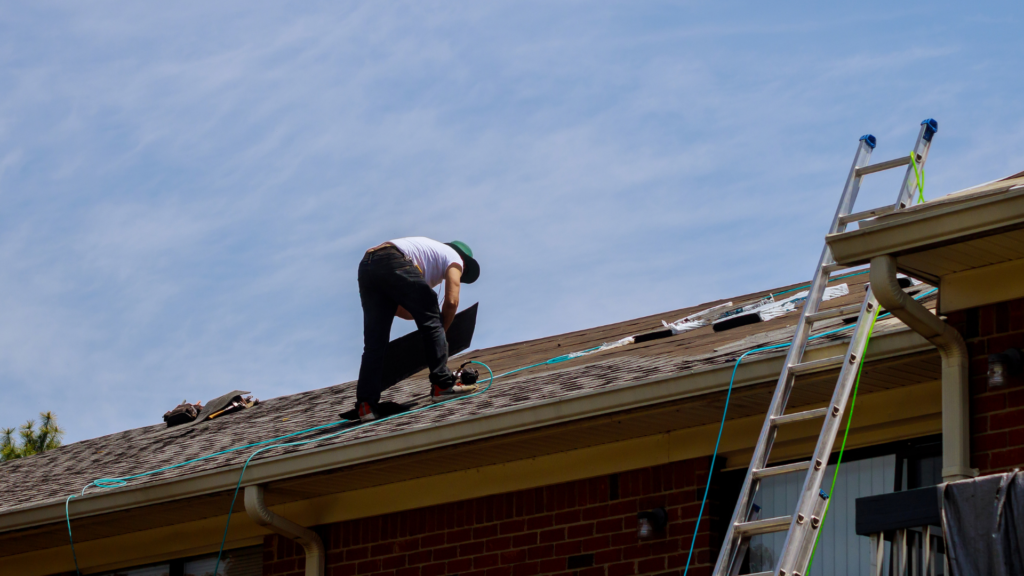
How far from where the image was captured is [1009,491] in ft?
17.6

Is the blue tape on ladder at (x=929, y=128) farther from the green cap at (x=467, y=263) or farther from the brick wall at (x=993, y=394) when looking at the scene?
the green cap at (x=467, y=263)

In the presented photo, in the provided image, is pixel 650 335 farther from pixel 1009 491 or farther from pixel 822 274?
pixel 1009 491

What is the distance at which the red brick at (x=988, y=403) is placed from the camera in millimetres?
6391

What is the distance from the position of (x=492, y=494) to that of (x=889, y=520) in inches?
136

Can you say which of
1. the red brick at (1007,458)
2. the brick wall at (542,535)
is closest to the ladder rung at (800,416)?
the red brick at (1007,458)

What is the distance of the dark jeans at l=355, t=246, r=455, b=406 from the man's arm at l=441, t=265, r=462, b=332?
30cm

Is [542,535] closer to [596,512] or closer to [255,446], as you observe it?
[596,512]

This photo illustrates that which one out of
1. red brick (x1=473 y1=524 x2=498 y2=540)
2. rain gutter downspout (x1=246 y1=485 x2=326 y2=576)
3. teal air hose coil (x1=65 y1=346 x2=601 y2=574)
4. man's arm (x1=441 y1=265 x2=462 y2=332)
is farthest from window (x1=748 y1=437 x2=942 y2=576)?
man's arm (x1=441 y1=265 x2=462 y2=332)

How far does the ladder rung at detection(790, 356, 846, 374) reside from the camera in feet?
21.6

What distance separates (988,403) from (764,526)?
1.30 m

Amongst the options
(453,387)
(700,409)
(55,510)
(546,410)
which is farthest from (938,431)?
(55,510)

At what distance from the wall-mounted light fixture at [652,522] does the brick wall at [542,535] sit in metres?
0.04

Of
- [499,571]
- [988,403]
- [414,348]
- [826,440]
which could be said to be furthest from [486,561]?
[988,403]

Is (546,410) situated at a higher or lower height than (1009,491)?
higher
